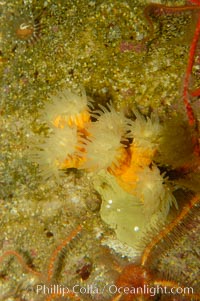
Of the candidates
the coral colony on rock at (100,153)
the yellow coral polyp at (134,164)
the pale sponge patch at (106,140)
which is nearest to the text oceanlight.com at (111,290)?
the coral colony on rock at (100,153)

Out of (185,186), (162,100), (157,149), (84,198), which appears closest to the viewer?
(185,186)

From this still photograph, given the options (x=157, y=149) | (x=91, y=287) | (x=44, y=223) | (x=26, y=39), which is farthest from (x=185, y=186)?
(x=26, y=39)

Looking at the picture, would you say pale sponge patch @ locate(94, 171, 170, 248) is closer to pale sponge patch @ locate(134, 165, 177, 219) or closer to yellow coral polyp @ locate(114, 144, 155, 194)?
yellow coral polyp @ locate(114, 144, 155, 194)

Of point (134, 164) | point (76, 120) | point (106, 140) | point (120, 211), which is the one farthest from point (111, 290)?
point (76, 120)

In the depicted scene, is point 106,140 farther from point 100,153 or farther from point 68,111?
point 68,111

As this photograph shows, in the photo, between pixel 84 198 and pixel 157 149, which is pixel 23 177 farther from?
pixel 157 149

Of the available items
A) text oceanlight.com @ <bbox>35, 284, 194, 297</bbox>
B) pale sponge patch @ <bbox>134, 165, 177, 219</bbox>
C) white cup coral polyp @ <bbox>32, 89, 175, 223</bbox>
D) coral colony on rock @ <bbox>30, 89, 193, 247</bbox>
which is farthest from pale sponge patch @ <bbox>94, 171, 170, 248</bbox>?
text oceanlight.com @ <bbox>35, 284, 194, 297</bbox>

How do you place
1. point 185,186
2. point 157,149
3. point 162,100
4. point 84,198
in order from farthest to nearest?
point 84,198, point 162,100, point 157,149, point 185,186
